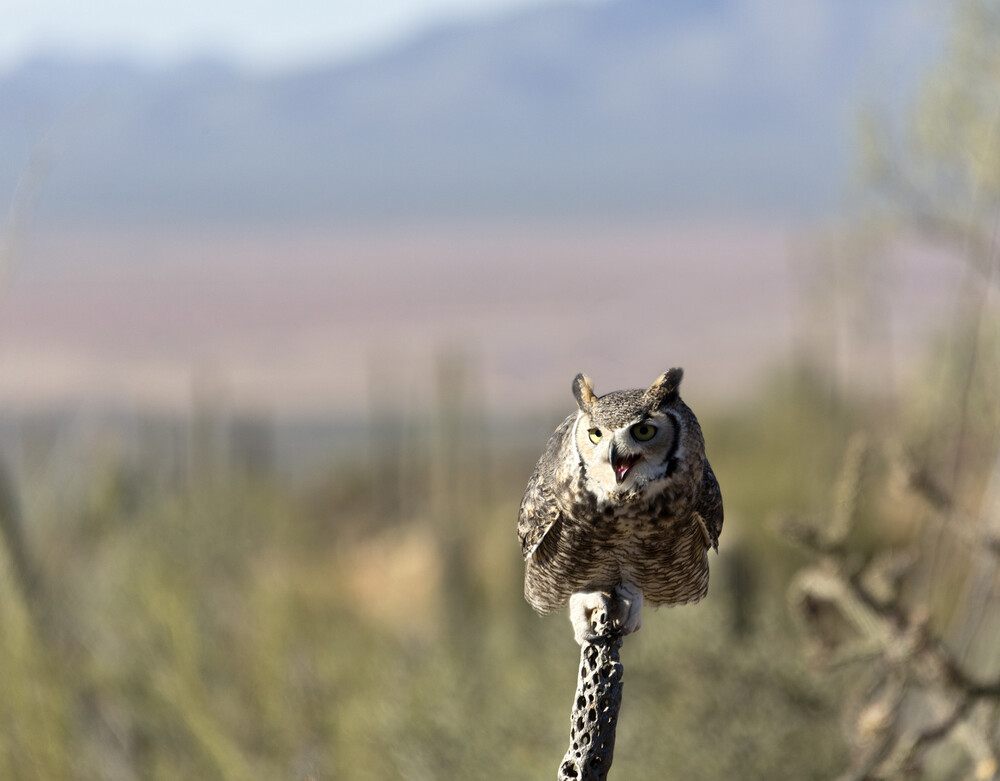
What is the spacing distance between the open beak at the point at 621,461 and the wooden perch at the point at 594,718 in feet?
0.64

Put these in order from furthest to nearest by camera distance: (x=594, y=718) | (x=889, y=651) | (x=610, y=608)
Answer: (x=889, y=651), (x=610, y=608), (x=594, y=718)

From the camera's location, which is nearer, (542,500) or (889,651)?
(542,500)

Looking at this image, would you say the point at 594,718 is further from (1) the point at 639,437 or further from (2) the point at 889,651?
(2) the point at 889,651

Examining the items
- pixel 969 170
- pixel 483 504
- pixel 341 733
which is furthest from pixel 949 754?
pixel 483 504

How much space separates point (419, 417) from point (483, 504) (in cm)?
159

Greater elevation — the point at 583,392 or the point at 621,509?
the point at 583,392

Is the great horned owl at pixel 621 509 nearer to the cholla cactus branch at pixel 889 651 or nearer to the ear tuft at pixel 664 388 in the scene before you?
the ear tuft at pixel 664 388

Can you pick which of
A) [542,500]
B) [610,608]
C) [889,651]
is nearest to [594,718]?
[610,608]

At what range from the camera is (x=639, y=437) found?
1.15 m

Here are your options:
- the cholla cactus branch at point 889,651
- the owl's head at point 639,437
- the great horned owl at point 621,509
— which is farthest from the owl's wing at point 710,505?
the cholla cactus branch at point 889,651

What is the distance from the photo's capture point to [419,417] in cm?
1526

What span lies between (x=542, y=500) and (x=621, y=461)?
20 cm

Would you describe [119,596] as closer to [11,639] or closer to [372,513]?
[11,639]

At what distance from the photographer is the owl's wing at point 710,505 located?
1290 millimetres
